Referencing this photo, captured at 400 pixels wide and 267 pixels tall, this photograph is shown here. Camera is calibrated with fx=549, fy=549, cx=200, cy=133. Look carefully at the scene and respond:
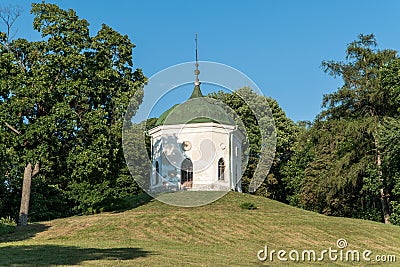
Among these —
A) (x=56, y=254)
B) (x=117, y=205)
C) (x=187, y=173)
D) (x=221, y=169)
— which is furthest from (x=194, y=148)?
(x=56, y=254)

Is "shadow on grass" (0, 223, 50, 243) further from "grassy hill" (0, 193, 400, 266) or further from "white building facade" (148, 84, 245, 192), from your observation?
"white building facade" (148, 84, 245, 192)

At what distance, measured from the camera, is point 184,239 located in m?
22.2

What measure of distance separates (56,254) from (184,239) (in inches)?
259

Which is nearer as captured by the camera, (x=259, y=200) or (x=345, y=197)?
(x=259, y=200)

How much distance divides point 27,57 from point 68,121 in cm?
403

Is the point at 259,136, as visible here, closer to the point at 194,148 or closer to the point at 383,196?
the point at 194,148

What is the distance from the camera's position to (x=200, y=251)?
1919 centimetres

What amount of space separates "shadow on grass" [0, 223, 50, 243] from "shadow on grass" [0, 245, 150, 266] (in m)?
3.57

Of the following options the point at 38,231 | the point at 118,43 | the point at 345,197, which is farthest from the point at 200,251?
the point at 345,197

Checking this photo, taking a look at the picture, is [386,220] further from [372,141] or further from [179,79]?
[179,79]

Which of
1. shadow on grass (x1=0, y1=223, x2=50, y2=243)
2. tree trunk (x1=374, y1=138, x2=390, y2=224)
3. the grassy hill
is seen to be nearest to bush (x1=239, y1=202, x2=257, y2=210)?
the grassy hill

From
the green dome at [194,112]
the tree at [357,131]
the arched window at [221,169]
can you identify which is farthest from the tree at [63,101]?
the tree at [357,131]

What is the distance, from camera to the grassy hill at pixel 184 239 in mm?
16203

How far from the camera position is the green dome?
3553cm
